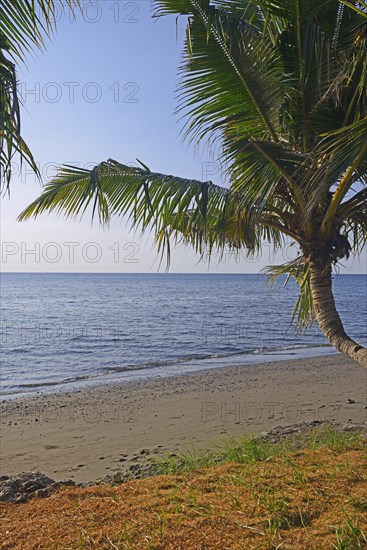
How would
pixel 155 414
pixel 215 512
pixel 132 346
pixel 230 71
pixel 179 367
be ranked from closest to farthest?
pixel 215 512, pixel 230 71, pixel 155 414, pixel 179 367, pixel 132 346

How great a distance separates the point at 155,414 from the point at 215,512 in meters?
8.38

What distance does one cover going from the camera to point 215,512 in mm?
3635

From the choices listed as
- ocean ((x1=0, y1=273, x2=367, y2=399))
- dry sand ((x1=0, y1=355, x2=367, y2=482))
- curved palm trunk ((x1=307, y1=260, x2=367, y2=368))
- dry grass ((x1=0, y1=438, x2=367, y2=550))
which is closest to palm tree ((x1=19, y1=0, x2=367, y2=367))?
curved palm trunk ((x1=307, y1=260, x2=367, y2=368))

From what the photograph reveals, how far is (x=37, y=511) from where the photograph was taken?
4.15 meters

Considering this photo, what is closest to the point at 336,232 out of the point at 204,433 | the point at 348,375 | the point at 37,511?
the point at 37,511

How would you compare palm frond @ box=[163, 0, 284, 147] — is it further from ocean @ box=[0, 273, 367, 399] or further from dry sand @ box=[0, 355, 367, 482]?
ocean @ box=[0, 273, 367, 399]

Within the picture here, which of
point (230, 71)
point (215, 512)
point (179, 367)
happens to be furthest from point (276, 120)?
point (179, 367)

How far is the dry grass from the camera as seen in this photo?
3221 mm

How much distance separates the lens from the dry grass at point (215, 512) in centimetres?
322

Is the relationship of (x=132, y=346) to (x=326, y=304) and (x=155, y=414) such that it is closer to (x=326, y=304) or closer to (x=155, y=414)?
(x=155, y=414)

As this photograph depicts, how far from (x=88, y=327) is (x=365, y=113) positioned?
3361 centimetres

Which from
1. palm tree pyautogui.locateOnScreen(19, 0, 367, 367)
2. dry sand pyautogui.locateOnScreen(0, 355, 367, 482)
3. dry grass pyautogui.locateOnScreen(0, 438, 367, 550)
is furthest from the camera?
dry sand pyautogui.locateOnScreen(0, 355, 367, 482)

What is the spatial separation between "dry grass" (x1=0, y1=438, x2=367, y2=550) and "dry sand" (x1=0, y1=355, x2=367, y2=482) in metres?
3.57

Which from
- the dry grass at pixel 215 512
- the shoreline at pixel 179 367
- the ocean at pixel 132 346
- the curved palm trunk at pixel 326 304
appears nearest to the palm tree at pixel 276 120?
the curved palm trunk at pixel 326 304
